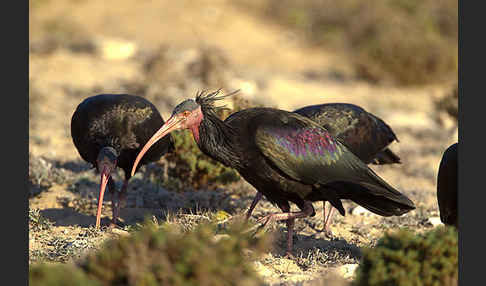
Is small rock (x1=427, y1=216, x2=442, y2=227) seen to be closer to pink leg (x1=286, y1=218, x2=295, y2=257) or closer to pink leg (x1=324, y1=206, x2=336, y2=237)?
pink leg (x1=324, y1=206, x2=336, y2=237)

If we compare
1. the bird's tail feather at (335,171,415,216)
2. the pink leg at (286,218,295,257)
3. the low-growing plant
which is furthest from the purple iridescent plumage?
the low-growing plant

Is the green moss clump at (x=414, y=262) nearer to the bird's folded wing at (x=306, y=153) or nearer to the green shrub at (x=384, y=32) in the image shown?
the bird's folded wing at (x=306, y=153)

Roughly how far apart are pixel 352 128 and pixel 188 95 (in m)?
7.08

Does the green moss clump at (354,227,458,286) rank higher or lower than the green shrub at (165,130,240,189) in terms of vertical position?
higher

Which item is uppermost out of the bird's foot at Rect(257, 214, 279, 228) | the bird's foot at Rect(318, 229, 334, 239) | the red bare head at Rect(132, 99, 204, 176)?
the red bare head at Rect(132, 99, 204, 176)

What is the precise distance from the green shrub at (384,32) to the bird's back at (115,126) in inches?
501

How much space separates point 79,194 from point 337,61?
14965 mm

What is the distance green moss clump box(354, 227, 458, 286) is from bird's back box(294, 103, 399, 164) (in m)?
2.95

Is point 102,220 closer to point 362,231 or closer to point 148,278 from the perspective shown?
point 362,231

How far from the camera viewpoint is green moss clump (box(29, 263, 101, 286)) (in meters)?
3.40

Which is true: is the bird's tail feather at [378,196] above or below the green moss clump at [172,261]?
below

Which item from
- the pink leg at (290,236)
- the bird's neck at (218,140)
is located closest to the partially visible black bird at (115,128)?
the bird's neck at (218,140)

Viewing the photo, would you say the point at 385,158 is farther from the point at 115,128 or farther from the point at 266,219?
the point at 115,128

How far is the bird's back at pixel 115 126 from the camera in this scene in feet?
23.8
